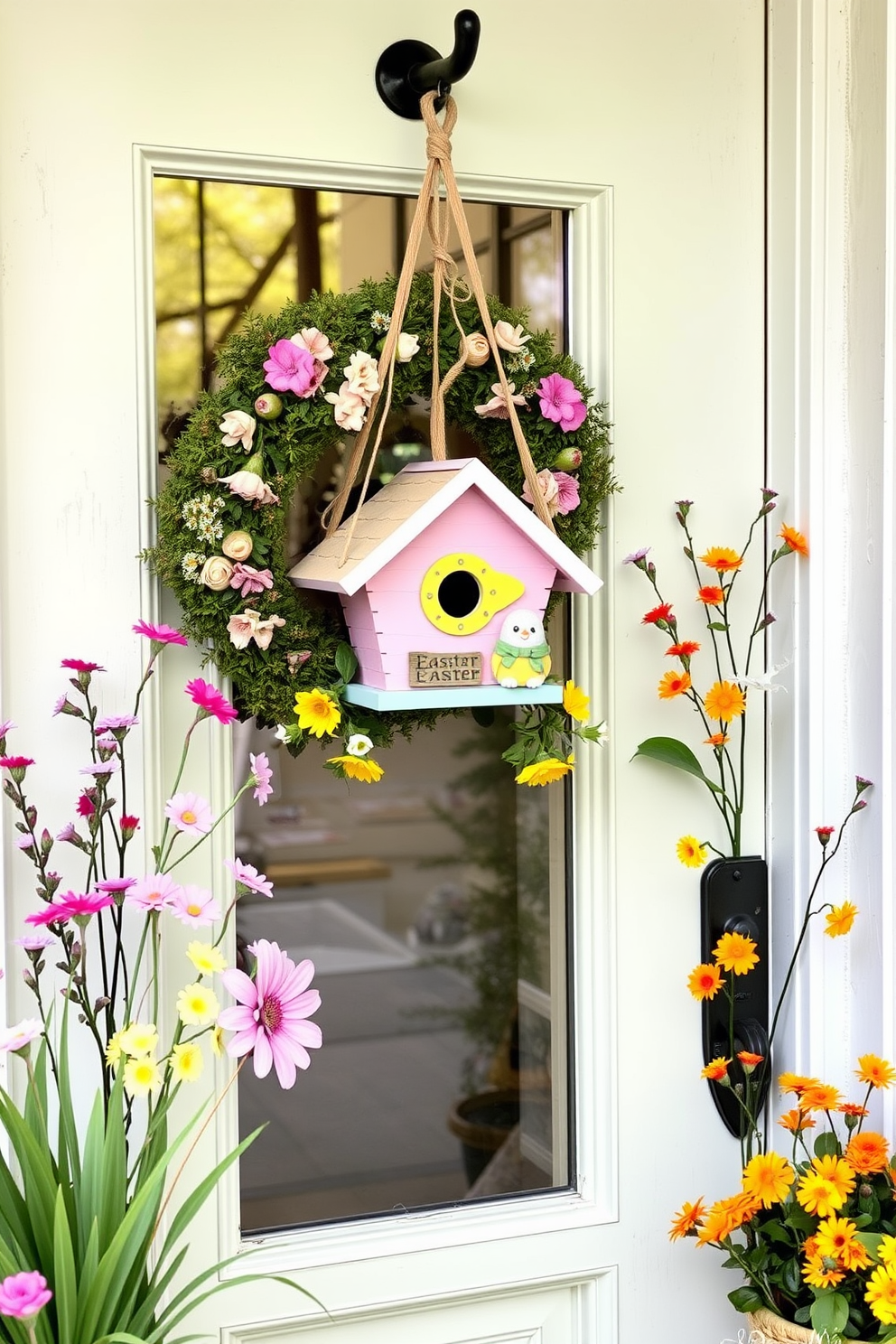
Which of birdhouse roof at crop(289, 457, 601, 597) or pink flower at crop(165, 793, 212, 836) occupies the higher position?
birdhouse roof at crop(289, 457, 601, 597)

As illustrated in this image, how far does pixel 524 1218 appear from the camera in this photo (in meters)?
1.29

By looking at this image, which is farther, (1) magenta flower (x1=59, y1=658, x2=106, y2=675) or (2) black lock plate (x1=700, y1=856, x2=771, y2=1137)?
(2) black lock plate (x1=700, y1=856, x2=771, y2=1137)

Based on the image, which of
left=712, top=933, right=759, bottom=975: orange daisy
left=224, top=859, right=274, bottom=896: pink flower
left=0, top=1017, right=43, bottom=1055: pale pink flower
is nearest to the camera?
left=0, top=1017, right=43, bottom=1055: pale pink flower

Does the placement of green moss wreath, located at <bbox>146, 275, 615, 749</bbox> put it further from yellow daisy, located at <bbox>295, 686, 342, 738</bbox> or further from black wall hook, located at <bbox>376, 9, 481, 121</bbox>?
black wall hook, located at <bbox>376, 9, 481, 121</bbox>

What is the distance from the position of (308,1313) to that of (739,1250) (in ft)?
1.34

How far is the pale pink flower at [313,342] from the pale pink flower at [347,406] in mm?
31

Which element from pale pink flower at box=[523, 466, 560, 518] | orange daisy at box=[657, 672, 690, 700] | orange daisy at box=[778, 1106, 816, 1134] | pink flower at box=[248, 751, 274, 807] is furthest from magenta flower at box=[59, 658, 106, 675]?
orange daisy at box=[778, 1106, 816, 1134]

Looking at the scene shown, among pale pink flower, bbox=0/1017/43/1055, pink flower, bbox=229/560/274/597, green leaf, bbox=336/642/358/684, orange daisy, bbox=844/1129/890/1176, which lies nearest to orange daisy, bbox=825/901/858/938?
orange daisy, bbox=844/1129/890/1176

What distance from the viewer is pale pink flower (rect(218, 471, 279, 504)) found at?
104cm

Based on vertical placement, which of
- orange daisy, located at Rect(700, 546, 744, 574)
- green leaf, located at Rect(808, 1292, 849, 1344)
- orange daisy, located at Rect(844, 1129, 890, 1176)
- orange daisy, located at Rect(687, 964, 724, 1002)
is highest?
orange daisy, located at Rect(700, 546, 744, 574)

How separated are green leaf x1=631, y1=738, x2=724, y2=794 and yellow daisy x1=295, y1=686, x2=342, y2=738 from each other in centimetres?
37

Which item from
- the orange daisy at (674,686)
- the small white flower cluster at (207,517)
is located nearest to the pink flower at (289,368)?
the small white flower cluster at (207,517)

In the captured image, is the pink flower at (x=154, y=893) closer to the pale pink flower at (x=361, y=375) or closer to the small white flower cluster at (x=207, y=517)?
the small white flower cluster at (x=207, y=517)

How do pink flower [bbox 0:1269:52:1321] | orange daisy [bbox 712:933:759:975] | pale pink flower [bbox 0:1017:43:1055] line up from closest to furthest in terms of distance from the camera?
pink flower [bbox 0:1269:52:1321]
pale pink flower [bbox 0:1017:43:1055]
orange daisy [bbox 712:933:759:975]
